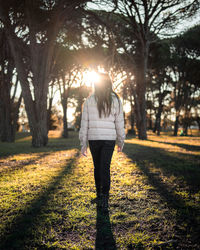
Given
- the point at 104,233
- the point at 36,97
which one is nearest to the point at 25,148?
the point at 36,97

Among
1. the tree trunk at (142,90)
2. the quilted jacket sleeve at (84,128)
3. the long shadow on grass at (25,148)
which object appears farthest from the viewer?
the tree trunk at (142,90)

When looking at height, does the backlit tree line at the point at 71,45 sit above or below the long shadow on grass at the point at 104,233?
above

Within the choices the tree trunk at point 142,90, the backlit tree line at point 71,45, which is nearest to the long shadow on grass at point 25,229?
the backlit tree line at point 71,45

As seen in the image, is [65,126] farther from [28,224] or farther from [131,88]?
[28,224]

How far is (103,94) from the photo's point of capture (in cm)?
290

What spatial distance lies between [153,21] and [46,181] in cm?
1412

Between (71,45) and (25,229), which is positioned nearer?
(25,229)

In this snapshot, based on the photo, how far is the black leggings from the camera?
2.85 meters

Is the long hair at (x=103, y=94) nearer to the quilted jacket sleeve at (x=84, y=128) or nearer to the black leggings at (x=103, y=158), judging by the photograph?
the quilted jacket sleeve at (x=84, y=128)

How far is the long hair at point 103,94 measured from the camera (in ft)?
9.45

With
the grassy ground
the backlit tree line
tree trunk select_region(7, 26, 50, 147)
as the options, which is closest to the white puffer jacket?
the grassy ground

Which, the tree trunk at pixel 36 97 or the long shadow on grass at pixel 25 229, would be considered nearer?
the long shadow on grass at pixel 25 229

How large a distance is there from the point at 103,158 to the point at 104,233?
1.03 m

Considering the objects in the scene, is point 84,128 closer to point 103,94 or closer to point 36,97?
point 103,94
